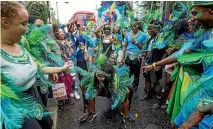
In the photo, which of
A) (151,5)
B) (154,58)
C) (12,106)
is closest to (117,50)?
(154,58)

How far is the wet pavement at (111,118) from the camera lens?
3.87 meters

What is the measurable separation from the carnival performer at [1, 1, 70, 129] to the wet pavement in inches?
83.4

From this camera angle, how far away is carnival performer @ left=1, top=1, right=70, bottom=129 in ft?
5.24

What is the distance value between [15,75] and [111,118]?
8.75ft

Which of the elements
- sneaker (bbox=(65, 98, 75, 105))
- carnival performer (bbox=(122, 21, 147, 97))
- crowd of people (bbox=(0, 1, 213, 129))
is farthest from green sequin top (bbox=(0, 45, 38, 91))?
carnival performer (bbox=(122, 21, 147, 97))

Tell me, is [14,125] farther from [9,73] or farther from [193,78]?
[193,78]

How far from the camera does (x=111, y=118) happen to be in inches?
163

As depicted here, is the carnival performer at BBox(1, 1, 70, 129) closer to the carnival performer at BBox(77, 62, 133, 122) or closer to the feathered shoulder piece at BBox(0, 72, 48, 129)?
the feathered shoulder piece at BBox(0, 72, 48, 129)

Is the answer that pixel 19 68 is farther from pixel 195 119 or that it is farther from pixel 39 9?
pixel 39 9

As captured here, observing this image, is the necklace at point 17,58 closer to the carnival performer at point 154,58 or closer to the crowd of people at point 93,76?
the crowd of people at point 93,76

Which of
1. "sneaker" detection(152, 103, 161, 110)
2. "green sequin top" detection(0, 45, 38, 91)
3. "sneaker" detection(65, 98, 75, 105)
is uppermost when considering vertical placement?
"green sequin top" detection(0, 45, 38, 91)

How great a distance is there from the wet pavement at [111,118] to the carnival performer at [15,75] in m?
2.12

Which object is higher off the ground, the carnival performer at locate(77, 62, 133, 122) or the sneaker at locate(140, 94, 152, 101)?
the carnival performer at locate(77, 62, 133, 122)

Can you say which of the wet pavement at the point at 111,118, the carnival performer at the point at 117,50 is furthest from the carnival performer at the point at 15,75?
the carnival performer at the point at 117,50
